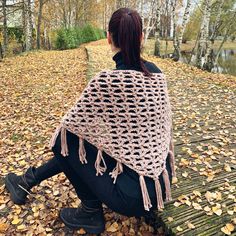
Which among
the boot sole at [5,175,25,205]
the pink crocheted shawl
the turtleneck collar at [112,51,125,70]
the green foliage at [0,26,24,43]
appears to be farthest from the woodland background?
the pink crocheted shawl

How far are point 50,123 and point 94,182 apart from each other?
3.74 meters

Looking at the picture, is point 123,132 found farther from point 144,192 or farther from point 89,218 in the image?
point 89,218

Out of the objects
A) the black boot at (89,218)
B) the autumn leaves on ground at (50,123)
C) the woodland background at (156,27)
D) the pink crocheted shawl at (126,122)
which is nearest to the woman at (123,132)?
the pink crocheted shawl at (126,122)

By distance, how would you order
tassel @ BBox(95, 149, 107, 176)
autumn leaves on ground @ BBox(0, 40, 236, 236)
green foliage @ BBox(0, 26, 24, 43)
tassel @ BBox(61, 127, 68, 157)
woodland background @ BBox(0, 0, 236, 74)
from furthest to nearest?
green foliage @ BBox(0, 26, 24, 43)
woodland background @ BBox(0, 0, 236, 74)
autumn leaves on ground @ BBox(0, 40, 236, 236)
tassel @ BBox(61, 127, 68, 157)
tassel @ BBox(95, 149, 107, 176)

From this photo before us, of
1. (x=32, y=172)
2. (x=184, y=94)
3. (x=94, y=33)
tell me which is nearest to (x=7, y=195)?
(x=32, y=172)

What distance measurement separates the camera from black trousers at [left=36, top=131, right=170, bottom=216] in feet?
7.48

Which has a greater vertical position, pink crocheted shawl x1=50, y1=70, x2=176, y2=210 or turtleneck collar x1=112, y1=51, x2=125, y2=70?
turtleneck collar x1=112, y1=51, x2=125, y2=70

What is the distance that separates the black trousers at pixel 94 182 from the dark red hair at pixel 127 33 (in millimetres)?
778

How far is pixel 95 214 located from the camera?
9.09 ft

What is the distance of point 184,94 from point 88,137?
5426 mm

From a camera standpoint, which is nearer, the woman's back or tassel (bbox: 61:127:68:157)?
the woman's back

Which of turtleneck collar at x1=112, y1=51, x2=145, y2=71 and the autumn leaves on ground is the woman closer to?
turtleneck collar at x1=112, y1=51, x2=145, y2=71

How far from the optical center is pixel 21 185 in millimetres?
3236

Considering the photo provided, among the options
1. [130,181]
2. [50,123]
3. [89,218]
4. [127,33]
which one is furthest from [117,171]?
[50,123]
